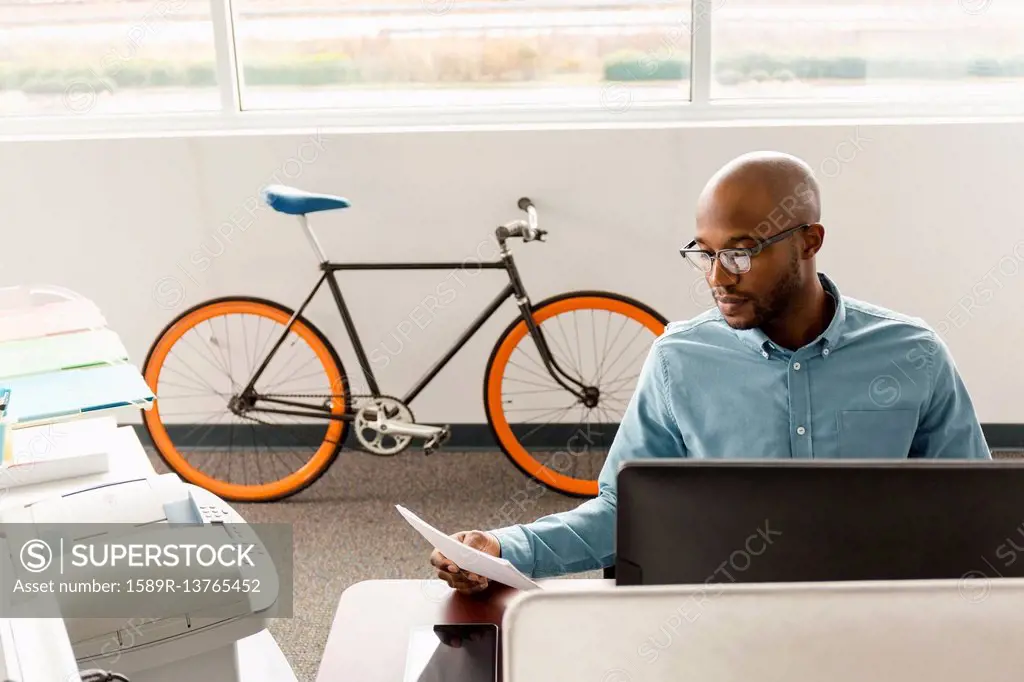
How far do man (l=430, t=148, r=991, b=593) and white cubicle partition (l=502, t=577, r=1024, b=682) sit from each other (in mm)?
782

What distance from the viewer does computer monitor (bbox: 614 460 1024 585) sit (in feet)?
2.70

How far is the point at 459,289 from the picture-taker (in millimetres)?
3396

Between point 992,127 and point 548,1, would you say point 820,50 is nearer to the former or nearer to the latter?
point 992,127

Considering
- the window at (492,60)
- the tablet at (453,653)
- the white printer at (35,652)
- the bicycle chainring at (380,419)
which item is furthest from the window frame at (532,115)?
the white printer at (35,652)

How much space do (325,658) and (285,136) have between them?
2370 millimetres

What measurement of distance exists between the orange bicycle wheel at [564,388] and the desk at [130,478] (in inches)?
51.5

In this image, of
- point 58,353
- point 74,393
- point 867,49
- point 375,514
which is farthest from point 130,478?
point 867,49

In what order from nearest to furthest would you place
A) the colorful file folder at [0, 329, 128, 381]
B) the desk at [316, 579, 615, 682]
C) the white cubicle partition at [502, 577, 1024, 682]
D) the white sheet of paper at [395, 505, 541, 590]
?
the white cubicle partition at [502, 577, 1024, 682] < the white sheet of paper at [395, 505, 541, 590] < the desk at [316, 579, 615, 682] < the colorful file folder at [0, 329, 128, 381]

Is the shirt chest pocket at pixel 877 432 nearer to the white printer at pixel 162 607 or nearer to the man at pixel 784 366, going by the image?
the man at pixel 784 366

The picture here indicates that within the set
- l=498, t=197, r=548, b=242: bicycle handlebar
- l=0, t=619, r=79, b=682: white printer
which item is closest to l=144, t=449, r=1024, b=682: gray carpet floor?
l=498, t=197, r=548, b=242: bicycle handlebar

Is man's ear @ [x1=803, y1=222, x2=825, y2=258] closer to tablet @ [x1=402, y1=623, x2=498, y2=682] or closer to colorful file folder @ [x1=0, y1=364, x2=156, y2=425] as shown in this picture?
tablet @ [x1=402, y1=623, x2=498, y2=682]

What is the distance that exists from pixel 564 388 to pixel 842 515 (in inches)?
99.5

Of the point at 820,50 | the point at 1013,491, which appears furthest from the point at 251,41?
the point at 1013,491

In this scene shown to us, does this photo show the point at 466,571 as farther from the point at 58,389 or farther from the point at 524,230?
the point at 524,230
